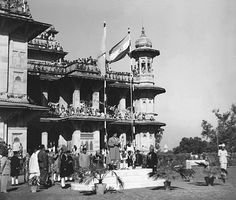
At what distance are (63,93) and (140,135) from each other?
9311mm

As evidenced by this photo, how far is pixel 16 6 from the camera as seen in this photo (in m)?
25.2

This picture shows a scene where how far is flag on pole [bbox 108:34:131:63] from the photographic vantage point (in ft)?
85.2

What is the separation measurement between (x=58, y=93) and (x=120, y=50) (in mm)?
8887

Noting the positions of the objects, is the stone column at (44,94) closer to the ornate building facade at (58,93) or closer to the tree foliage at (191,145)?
the ornate building facade at (58,93)

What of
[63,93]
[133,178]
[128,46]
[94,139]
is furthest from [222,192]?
[63,93]

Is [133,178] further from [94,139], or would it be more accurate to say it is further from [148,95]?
[148,95]

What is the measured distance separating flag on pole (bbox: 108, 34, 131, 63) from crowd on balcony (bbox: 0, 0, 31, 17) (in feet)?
21.3

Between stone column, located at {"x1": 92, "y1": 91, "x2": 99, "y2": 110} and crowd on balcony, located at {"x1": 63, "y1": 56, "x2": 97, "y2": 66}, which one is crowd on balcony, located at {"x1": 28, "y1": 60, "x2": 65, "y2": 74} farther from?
stone column, located at {"x1": 92, "y1": 91, "x2": 99, "y2": 110}

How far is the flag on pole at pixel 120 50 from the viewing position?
26.0 meters

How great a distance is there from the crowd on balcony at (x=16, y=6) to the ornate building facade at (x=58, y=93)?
7 cm

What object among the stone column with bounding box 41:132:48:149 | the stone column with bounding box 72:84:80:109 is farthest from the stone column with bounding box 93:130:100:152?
the stone column with bounding box 41:132:48:149

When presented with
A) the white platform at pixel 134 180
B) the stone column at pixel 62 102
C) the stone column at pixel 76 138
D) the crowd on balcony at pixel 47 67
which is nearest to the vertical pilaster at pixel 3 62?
the crowd on balcony at pixel 47 67

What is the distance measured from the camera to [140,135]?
121 ft

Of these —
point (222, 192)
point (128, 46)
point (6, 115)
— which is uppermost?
point (128, 46)
